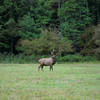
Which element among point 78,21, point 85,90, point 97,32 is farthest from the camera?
point 78,21

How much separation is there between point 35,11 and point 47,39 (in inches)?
463

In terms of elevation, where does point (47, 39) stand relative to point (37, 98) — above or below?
below

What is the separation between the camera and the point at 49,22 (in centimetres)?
6028

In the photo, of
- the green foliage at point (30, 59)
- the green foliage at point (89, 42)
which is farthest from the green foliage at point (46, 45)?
the green foliage at point (89, 42)

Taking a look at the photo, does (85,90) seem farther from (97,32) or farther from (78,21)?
(78,21)

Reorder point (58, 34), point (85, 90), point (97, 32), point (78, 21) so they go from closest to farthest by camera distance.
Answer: point (85, 90) → point (97, 32) → point (58, 34) → point (78, 21)

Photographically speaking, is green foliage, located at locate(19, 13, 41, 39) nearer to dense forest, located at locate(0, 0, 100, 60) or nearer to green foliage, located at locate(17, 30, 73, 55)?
dense forest, located at locate(0, 0, 100, 60)

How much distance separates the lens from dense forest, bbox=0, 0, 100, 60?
177 ft

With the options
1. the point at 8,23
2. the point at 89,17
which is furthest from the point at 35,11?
the point at 89,17

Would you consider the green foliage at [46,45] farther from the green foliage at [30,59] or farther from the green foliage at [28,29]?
the green foliage at [28,29]

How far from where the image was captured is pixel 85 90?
40.3 feet

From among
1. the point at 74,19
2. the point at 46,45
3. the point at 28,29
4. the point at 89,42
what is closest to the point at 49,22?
the point at 74,19

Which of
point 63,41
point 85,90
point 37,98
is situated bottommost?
point 63,41

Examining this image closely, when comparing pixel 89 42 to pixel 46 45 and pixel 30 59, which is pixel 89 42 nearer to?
pixel 46 45
